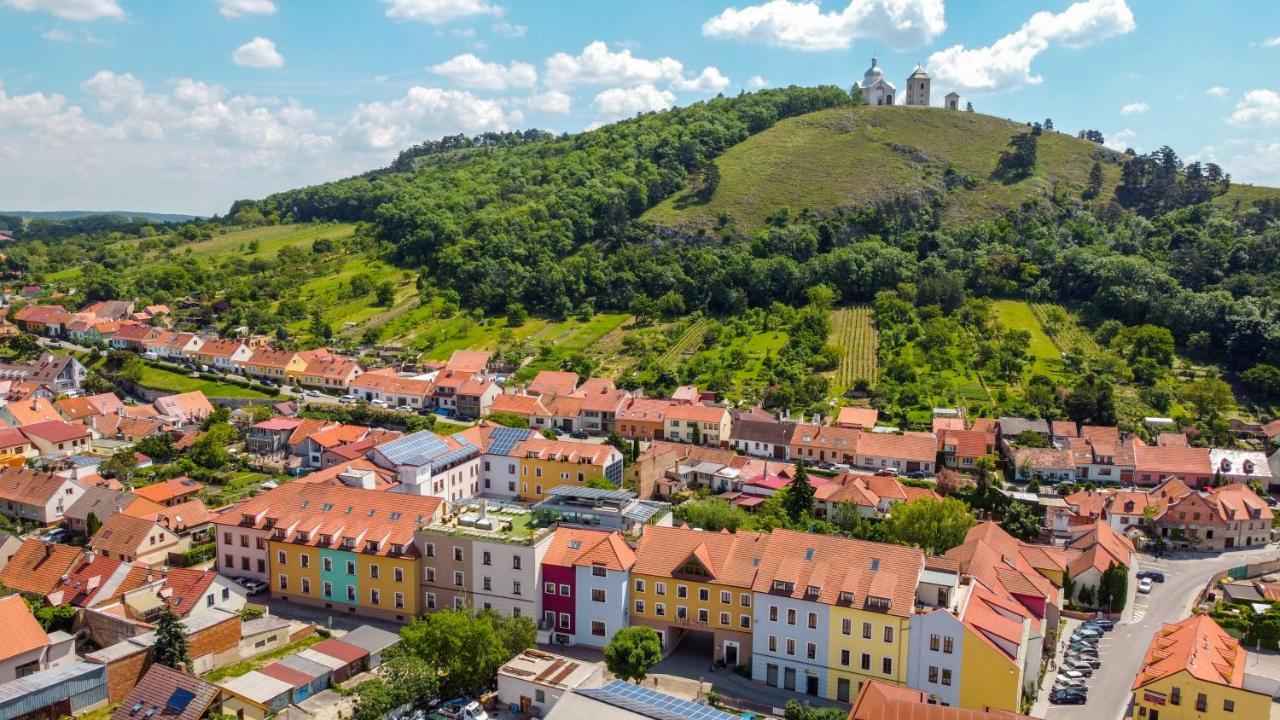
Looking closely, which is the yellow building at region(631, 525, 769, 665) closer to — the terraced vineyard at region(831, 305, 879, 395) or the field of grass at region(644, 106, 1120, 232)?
the terraced vineyard at region(831, 305, 879, 395)

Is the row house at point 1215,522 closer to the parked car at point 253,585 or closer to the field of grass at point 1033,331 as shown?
the field of grass at point 1033,331

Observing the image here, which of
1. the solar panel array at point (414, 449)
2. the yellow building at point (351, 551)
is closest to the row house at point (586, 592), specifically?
the yellow building at point (351, 551)

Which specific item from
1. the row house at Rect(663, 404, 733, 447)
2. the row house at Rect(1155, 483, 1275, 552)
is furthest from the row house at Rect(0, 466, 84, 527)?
the row house at Rect(1155, 483, 1275, 552)

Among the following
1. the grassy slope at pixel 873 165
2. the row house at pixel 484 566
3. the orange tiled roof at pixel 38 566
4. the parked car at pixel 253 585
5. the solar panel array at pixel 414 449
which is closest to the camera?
the row house at pixel 484 566

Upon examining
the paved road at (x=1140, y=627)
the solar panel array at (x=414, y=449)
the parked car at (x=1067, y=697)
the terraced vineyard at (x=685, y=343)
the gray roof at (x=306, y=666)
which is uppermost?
the terraced vineyard at (x=685, y=343)

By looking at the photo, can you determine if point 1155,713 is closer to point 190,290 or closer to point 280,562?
point 280,562
